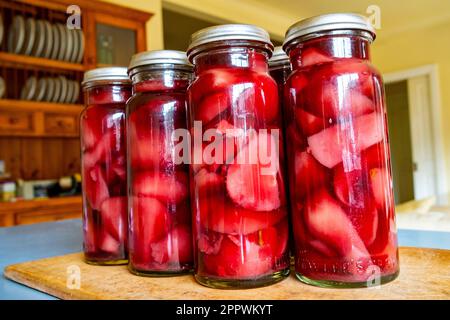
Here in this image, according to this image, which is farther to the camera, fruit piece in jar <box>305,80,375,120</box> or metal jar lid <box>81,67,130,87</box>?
metal jar lid <box>81,67,130,87</box>

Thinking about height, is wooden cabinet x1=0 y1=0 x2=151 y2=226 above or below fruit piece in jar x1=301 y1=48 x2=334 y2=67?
above

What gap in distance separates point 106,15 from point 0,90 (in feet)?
2.65

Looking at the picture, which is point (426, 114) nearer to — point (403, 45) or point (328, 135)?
point (403, 45)

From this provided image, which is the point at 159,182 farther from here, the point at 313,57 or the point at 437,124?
the point at 437,124

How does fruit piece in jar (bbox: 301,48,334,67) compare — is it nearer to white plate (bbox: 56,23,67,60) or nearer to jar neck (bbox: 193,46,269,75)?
jar neck (bbox: 193,46,269,75)

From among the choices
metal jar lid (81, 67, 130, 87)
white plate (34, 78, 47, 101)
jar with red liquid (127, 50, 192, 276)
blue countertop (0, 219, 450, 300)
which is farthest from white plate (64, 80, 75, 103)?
jar with red liquid (127, 50, 192, 276)

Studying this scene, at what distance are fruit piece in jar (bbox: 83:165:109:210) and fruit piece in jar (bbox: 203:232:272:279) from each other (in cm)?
21

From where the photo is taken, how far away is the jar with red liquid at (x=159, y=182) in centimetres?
46

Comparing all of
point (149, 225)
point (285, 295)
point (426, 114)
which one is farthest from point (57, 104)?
point (426, 114)

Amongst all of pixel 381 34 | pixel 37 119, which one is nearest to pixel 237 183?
pixel 37 119

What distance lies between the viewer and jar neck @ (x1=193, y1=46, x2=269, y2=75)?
0.42 m

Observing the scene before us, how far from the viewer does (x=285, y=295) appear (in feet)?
1.21

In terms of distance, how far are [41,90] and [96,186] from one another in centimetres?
199

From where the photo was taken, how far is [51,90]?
7.66 ft
